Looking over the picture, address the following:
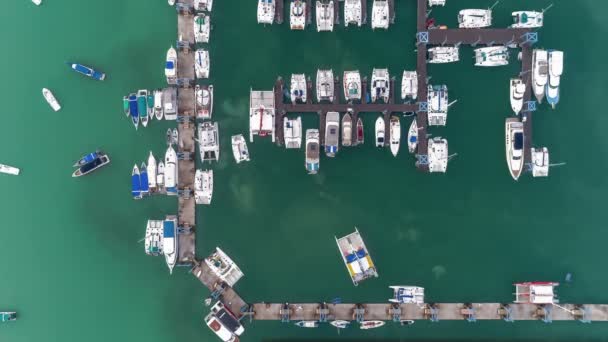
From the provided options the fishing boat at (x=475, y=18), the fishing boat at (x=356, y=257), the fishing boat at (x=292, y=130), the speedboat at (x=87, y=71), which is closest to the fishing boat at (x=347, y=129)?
the fishing boat at (x=292, y=130)

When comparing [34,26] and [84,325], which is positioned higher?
[34,26]

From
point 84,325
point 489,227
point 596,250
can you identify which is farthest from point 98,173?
point 596,250

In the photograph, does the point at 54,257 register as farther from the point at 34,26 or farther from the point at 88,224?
the point at 34,26

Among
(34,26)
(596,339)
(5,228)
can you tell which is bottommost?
(596,339)

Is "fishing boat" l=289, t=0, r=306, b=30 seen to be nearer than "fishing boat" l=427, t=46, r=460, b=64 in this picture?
Yes

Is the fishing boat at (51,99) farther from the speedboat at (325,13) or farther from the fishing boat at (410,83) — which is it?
the fishing boat at (410,83)

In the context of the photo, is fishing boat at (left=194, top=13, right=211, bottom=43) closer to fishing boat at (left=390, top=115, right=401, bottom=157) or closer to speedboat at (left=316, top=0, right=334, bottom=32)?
speedboat at (left=316, top=0, right=334, bottom=32)

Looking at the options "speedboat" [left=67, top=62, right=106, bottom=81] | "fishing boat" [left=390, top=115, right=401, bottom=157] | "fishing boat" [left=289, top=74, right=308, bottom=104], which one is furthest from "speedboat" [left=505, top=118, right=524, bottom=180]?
"speedboat" [left=67, top=62, right=106, bottom=81]
